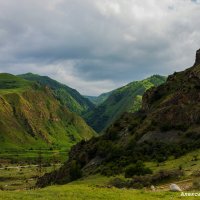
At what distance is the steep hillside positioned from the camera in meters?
88.8

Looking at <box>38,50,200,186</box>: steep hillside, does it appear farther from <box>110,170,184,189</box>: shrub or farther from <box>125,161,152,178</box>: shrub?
<box>110,170,184,189</box>: shrub

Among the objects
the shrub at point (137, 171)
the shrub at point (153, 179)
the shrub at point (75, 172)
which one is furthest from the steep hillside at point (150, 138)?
the shrub at point (153, 179)

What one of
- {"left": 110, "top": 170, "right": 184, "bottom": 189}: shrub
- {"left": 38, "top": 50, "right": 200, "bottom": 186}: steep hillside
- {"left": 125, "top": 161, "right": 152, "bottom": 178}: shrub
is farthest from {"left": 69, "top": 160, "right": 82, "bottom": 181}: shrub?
{"left": 110, "top": 170, "right": 184, "bottom": 189}: shrub

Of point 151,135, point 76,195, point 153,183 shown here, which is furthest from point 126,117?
point 76,195

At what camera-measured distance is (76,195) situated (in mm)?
38375

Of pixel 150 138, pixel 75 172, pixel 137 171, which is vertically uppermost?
pixel 150 138

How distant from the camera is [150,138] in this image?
99.2 m

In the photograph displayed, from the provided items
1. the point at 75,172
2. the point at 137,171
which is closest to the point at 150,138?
the point at 75,172

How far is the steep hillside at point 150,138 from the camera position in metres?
88.8

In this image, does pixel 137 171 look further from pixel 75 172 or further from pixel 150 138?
pixel 75 172

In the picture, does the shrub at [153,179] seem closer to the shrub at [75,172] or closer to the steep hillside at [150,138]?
the steep hillside at [150,138]

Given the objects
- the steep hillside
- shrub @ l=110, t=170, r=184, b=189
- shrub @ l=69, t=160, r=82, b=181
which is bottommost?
shrub @ l=69, t=160, r=82, b=181

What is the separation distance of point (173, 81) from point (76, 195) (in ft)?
331

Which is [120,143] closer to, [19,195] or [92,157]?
[92,157]
